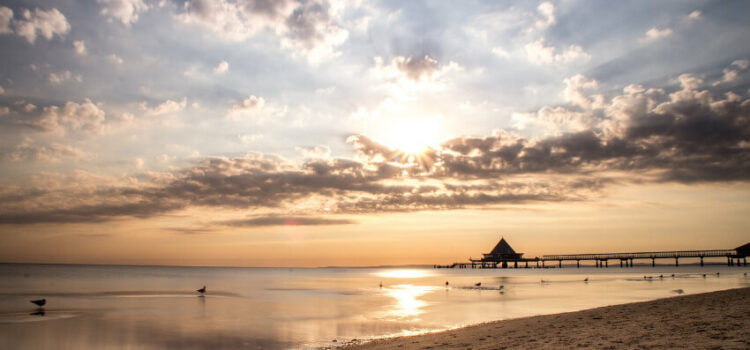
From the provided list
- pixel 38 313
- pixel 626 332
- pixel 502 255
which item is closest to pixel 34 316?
pixel 38 313

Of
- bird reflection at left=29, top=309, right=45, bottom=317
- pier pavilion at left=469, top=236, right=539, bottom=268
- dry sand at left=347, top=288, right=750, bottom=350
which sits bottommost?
pier pavilion at left=469, top=236, right=539, bottom=268

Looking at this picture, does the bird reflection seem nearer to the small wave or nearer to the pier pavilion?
the small wave

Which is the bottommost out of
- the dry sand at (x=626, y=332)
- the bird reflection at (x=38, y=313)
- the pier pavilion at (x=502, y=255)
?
the pier pavilion at (x=502, y=255)

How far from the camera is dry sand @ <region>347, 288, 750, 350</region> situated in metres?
11.1

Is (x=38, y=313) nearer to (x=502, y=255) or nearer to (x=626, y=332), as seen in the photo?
(x=626, y=332)

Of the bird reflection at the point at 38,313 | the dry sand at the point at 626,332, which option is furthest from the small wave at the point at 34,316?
the dry sand at the point at 626,332

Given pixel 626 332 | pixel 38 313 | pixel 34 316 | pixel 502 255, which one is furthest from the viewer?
pixel 502 255

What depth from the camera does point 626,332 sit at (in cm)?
1316

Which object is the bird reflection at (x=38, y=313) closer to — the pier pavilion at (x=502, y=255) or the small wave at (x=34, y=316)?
the small wave at (x=34, y=316)

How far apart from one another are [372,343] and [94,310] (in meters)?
25.8

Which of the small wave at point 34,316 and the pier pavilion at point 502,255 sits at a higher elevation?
the small wave at point 34,316

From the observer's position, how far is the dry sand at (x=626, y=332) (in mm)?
11148

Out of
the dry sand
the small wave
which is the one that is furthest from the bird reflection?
the dry sand

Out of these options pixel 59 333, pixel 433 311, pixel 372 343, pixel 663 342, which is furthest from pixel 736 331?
pixel 59 333
